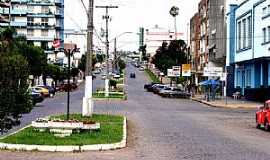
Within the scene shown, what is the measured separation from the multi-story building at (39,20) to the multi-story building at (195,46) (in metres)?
28.2

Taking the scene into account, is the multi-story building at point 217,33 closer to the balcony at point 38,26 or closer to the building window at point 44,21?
the balcony at point 38,26

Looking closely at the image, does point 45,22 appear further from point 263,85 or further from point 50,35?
point 263,85

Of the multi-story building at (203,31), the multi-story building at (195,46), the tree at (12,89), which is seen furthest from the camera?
the multi-story building at (195,46)

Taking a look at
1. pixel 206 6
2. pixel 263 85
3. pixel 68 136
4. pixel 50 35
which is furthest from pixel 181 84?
pixel 68 136

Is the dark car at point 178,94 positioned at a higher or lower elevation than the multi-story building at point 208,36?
lower

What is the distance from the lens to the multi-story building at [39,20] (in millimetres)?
128750

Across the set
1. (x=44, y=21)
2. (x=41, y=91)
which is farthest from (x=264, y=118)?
(x=44, y=21)

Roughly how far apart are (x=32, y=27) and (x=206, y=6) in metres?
40.0

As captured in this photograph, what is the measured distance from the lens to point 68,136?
20500 millimetres

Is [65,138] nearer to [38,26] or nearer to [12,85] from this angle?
[12,85]

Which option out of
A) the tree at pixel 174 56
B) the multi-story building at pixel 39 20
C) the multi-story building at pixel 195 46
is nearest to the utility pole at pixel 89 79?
the multi-story building at pixel 195 46

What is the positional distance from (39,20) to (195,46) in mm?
32805

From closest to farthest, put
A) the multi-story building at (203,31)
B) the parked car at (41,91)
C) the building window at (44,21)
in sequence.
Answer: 1. the parked car at (41,91)
2. the multi-story building at (203,31)
3. the building window at (44,21)

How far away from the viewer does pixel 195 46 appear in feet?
421
